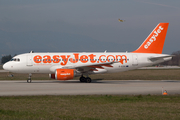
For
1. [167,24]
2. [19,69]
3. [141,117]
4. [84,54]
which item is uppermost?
[167,24]

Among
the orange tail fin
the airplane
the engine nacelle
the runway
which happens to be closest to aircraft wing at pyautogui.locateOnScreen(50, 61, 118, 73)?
the airplane

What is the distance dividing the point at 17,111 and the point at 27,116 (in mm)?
1348

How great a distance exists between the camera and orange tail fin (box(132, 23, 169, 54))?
32.1 metres

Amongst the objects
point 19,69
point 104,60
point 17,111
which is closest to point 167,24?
point 104,60

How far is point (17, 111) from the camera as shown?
1104cm

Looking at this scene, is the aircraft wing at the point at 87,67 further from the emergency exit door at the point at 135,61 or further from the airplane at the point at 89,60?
the emergency exit door at the point at 135,61

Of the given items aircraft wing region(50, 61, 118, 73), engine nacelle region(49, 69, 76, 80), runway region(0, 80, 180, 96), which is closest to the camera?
runway region(0, 80, 180, 96)

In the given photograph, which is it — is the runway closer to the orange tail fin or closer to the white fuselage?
the white fuselage

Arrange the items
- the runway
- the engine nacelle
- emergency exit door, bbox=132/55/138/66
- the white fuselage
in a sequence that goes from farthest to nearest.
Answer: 1. emergency exit door, bbox=132/55/138/66
2. the white fuselage
3. the engine nacelle
4. the runway

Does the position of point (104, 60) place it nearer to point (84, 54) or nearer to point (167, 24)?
point (84, 54)

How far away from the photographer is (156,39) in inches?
1264

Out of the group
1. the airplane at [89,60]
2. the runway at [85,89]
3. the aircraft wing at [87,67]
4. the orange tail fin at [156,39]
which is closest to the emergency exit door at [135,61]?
the airplane at [89,60]

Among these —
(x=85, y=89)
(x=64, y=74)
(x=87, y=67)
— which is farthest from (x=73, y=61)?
(x=85, y=89)

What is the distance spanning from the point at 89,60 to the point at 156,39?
970 centimetres
